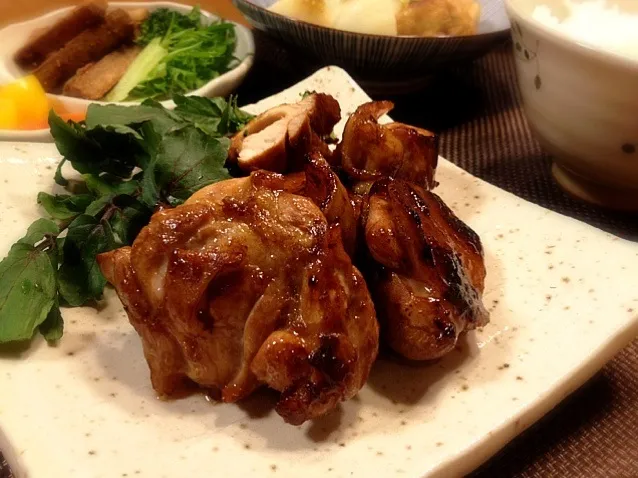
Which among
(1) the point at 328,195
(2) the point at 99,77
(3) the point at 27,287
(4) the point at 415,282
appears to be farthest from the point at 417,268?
(2) the point at 99,77

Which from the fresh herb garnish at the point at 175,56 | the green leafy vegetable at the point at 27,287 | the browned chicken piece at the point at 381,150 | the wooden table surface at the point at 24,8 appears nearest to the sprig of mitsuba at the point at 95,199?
the green leafy vegetable at the point at 27,287

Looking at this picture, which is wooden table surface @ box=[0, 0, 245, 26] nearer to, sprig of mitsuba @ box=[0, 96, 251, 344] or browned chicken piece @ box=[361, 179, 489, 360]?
sprig of mitsuba @ box=[0, 96, 251, 344]

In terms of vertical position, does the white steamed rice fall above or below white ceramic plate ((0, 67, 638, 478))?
above

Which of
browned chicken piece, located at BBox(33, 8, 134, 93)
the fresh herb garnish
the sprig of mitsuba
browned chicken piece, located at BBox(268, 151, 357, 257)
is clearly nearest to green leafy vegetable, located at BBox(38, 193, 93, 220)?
the sprig of mitsuba

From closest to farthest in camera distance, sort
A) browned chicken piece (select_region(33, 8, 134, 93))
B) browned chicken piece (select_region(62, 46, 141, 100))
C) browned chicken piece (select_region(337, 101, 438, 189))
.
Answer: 1. browned chicken piece (select_region(337, 101, 438, 189))
2. browned chicken piece (select_region(62, 46, 141, 100))
3. browned chicken piece (select_region(33, 8, 134, 93))

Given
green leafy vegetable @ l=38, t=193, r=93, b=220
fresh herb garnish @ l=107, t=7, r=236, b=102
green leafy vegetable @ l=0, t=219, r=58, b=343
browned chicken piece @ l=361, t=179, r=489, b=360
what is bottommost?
fresh herb garnish @ l=107, t=7, r=236, b=102

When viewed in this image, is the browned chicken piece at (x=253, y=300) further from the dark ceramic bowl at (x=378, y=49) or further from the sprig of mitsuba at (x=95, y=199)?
the dark ceramic bowl at (x=378, y=49)

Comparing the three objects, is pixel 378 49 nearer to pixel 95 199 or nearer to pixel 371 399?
pixel 95 199

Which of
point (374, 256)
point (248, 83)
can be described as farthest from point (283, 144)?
point (248, 83)
